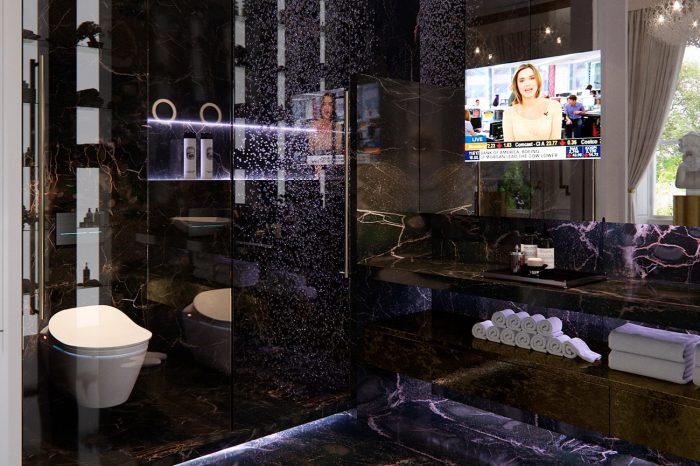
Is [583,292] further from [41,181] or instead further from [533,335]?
[41,181]

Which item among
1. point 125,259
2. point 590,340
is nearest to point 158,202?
point 125,259

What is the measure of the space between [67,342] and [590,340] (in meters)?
2.47

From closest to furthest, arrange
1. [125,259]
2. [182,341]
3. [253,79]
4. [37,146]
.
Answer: [37,146] < [125,259] < [182,341] < [253,79]

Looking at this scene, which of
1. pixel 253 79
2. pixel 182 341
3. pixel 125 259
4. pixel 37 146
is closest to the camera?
pixel 37 146

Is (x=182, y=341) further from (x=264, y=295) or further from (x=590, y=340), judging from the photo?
(x=590, y=340)

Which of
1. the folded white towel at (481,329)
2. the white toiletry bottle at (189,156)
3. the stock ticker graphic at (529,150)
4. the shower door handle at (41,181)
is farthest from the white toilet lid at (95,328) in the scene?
the stock ticker graphic at (529,150)

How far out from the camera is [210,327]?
10.5 feet

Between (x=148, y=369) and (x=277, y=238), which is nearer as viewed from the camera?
(x=148, y=369)

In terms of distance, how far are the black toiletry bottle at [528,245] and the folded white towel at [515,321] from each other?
0.91 feet

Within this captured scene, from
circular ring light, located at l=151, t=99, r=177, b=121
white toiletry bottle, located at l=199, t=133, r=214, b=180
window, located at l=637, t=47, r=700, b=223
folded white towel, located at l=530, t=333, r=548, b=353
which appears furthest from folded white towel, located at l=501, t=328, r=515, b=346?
circular ring light, located at l=151, t=99, r=177, b=121

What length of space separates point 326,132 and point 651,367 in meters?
1.94

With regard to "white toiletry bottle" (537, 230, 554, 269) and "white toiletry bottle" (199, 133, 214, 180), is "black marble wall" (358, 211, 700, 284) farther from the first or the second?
"white toiletry bottle" (199, 133, 214, 180)

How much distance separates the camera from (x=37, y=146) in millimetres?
2643

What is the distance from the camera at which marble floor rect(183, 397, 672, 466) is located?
3244mm
